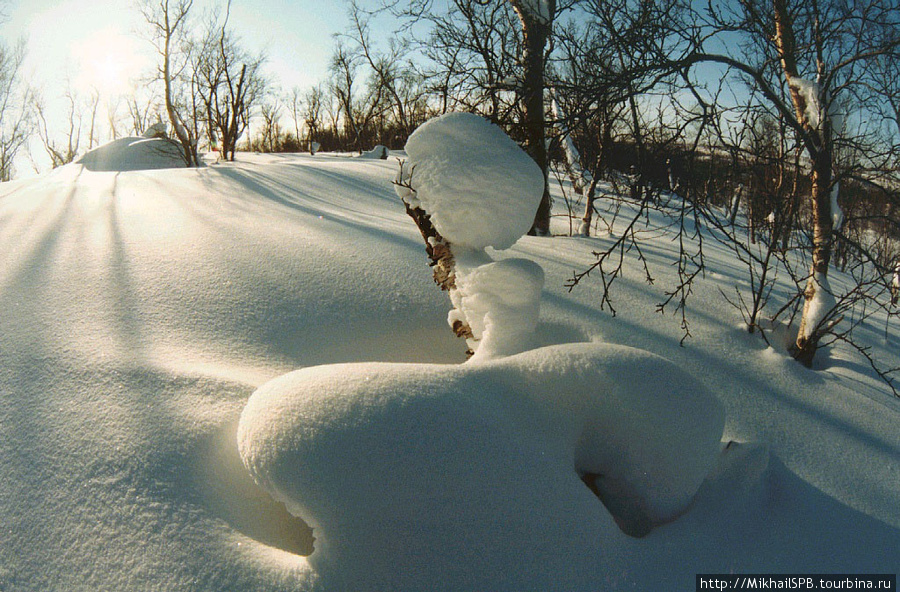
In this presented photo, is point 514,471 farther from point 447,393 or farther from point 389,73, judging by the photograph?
point 389,73

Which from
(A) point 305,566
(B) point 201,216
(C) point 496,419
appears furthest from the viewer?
(B) point 201,216

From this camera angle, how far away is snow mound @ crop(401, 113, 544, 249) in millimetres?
2322

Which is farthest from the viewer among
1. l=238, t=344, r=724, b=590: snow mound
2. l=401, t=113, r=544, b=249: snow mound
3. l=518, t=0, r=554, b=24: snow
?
l=518, t=0, r=554, b=24: snow

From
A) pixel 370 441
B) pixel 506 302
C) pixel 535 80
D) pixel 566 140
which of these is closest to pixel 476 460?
pixel 370 441

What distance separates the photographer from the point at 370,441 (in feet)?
4.97

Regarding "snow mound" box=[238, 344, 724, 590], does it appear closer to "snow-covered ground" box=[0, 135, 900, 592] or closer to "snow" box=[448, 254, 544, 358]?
"snow-covered ground" box=[0, 135, 900, 592]

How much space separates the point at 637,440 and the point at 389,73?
78.2ft

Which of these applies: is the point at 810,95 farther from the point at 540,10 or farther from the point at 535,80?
the point at 540,10

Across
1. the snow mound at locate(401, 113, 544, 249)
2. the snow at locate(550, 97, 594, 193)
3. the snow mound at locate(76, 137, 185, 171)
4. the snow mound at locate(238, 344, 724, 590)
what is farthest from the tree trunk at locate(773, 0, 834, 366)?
the snow mound at locate(76, 137, 185, 171)

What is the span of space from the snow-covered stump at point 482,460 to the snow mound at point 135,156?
1816cm

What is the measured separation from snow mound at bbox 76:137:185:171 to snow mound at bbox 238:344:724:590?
18.2 meters

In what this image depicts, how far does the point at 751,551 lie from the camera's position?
1733mm

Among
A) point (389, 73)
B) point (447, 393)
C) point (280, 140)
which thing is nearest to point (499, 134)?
point (447, 393)

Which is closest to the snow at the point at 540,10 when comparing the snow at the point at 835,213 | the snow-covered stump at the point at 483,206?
the snow-covered stump at the point at 483,206
